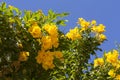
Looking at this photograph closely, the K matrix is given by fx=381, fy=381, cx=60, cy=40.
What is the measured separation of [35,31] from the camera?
3.74 meters

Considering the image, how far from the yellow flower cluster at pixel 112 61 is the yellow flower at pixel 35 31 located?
3.12 meters

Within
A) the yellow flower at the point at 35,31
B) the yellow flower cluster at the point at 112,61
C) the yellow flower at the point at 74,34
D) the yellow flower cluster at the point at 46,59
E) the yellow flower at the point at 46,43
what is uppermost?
the yellow flower at the point at 74,34

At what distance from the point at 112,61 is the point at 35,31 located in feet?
11.1

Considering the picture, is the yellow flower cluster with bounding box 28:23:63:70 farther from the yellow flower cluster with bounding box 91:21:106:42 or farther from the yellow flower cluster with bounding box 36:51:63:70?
the yellow flower cluster with bounding box 91:21:106:42

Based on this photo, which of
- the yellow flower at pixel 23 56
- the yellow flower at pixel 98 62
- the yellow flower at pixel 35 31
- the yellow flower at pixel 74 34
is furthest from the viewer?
the yellow flower at pixel 98 62

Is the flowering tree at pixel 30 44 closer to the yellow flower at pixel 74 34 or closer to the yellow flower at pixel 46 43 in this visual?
the yellow flower at pixel 46 43

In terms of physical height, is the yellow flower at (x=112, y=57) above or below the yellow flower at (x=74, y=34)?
below

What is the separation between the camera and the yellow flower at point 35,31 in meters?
3.75

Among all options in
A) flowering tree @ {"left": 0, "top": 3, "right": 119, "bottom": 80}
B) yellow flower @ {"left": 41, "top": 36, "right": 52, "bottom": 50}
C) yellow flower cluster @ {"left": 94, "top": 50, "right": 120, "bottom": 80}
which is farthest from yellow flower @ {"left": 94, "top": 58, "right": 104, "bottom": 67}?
yellow flower @ {"left": 41, "top": 36, "right": 52, "bottom": 50}

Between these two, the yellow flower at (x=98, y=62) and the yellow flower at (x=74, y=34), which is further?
the yellow flower at (x=98, y=62)

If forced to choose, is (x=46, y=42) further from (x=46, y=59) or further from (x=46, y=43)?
(x=46, y=59)

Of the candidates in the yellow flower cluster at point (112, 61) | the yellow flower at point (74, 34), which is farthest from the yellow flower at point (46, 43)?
the yellow flower cluster at point (112, 61)

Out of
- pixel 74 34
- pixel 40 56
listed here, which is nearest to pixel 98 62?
pixel 74 34

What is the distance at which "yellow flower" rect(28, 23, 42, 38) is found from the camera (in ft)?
12.3
